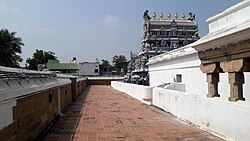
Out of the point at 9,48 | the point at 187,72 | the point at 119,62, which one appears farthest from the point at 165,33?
the point at 187,72

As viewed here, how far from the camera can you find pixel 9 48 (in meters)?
44.0

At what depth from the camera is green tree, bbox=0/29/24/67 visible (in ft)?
140

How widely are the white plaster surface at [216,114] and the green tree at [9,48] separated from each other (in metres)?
38.1

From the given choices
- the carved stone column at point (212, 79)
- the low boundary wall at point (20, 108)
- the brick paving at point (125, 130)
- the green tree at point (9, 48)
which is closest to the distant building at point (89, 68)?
the green tree at point (9, 48)

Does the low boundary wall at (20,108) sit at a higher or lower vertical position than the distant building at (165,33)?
lower

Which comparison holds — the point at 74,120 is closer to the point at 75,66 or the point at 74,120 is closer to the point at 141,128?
the point at 141,128

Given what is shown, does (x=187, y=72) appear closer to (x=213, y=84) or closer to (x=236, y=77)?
(x=213, y=84)

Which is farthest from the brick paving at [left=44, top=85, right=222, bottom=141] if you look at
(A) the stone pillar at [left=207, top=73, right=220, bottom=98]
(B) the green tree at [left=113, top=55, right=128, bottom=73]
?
(B) the green tree at [left=113, top=55, right=128, bottom=73]

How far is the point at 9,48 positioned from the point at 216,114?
42346mm

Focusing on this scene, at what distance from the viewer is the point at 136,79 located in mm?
38062

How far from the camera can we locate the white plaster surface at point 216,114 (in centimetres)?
543

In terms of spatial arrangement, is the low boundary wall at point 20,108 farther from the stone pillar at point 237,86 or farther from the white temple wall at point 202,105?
the stone pillar at point 237,86

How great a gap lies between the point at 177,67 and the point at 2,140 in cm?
1302

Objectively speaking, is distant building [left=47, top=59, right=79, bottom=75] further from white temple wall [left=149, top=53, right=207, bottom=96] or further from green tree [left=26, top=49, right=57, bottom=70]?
white temple wall [left=149, top=53, right=207, bottom=96]
